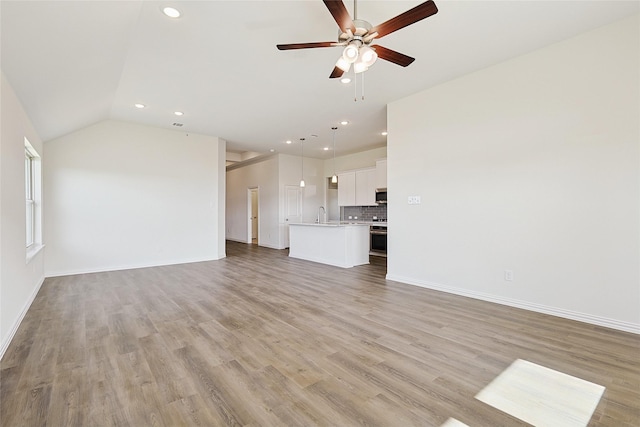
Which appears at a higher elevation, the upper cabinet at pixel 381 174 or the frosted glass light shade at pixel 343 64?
the frosted glass light shade at pixel 343 64

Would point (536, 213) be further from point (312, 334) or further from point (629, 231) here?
point (312, 334)

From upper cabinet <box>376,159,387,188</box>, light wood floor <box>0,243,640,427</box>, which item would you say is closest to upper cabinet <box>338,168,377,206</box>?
upper cabinet <box>376,159,387,188</box>

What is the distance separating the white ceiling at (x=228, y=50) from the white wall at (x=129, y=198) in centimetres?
67

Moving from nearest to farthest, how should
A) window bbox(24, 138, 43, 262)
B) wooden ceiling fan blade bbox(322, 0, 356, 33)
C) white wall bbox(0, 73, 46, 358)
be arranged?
wooden ceiling fan blade bbox(322, 0, 356, 33)
white wall bbox(0, 73, 46, 358)
window bbox(24, 138, 43, 262)

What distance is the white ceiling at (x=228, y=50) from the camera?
8.14 ft

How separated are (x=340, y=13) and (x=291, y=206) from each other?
730 cm

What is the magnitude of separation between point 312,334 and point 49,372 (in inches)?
80.7

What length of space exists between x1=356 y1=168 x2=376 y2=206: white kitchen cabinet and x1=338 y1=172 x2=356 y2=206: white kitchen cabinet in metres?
0.16

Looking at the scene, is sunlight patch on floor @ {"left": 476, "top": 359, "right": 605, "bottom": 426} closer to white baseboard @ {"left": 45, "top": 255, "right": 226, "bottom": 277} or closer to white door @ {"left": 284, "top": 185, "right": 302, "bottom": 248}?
white baseboard @ {"left": 45, "top": 255, "right": 226, "bottom": 277}

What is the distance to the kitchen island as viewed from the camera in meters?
6.04

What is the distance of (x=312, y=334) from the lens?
9.05 feet

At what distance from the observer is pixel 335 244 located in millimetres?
6234

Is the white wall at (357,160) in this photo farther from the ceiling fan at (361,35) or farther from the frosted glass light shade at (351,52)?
the frosted glass light shade at (351,52)

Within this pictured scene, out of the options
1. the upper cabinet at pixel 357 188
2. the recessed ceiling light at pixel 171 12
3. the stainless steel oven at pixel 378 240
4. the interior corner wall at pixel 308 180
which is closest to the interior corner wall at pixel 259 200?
the interior corner wall at pixel 308 180
